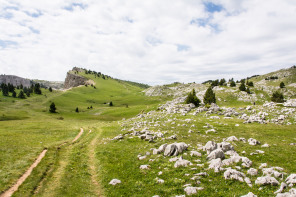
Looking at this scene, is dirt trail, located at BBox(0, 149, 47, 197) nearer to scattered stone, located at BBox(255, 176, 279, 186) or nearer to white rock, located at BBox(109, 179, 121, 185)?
white rock, located at BBox(109, 179, 121, 185)

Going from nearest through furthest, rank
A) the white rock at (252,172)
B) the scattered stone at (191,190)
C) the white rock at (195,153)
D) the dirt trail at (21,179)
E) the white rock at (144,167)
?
the scattered stone at (191,190) < the white rock at (252,172) < the dirt trail at (21,179) < the white rock at (144,167) < the white rock at (195,153)

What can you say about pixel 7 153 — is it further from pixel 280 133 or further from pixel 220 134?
pixel 280 133

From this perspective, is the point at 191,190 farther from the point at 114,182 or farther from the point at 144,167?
the point at 114,182

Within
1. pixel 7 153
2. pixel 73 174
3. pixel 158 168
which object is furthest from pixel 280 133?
pixel 7 153

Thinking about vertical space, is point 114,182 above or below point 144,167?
below

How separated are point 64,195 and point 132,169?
7361 millimetres

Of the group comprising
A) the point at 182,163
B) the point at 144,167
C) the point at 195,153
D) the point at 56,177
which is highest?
the point at 195,153

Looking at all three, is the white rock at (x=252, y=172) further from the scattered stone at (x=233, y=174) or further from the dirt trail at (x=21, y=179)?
the dirt trail at (x=21, y=179)

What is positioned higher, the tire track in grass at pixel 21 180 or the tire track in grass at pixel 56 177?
the tire track in grass at pixel 21 180

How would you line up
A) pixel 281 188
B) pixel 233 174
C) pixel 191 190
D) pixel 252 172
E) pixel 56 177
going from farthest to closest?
pixel 56 177, pixel 252 172, pixel 233 174, pixel 191 190, pixel 281 188

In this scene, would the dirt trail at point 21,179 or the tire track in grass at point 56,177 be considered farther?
the tire track in grass at point 56,177

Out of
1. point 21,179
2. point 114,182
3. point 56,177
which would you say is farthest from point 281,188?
point 21,179

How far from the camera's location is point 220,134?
3325cm

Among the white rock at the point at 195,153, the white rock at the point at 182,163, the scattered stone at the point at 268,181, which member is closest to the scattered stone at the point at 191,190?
the scattered stone at the point at 268,181
